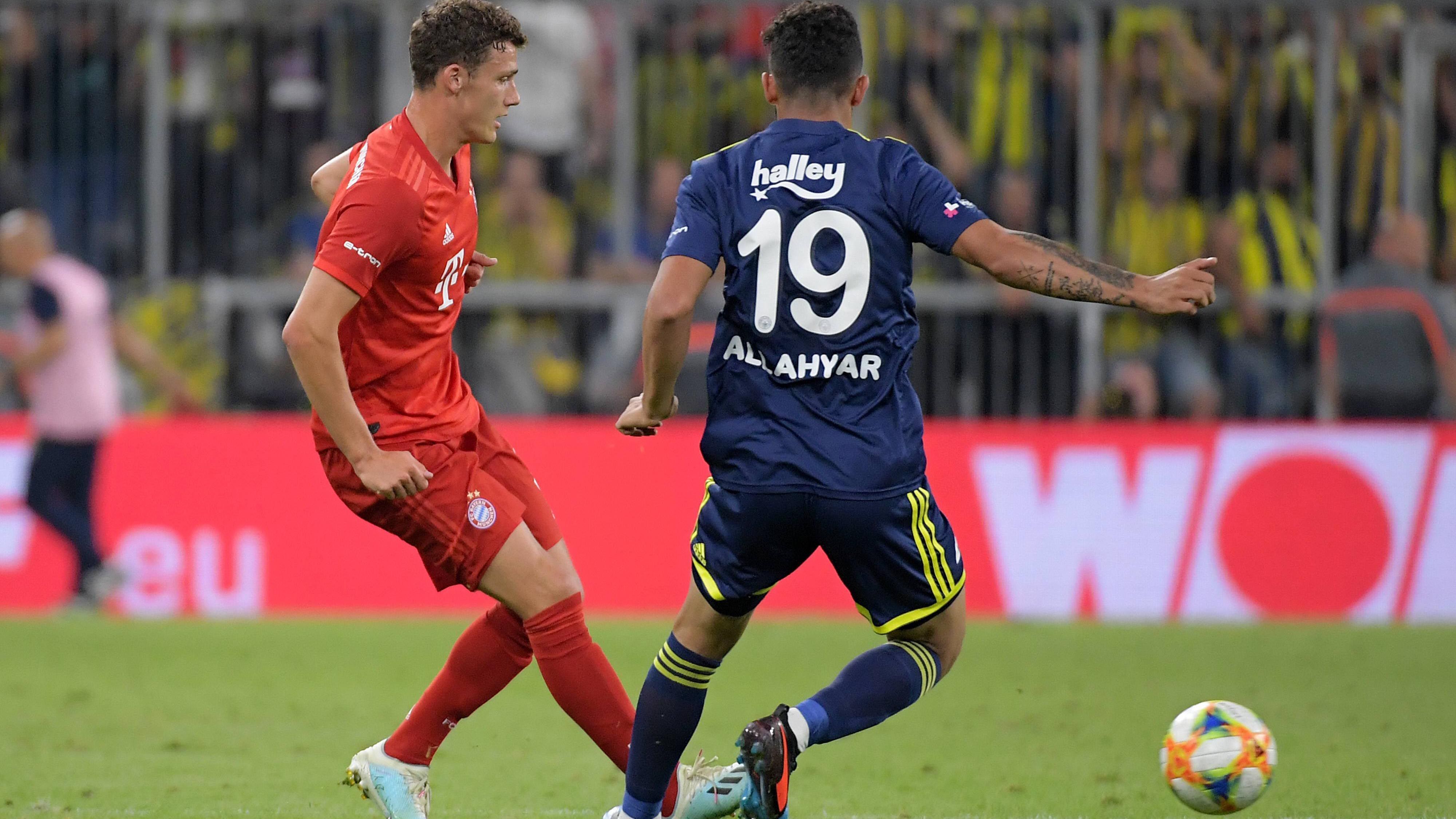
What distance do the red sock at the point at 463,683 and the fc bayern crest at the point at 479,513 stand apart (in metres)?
0.33

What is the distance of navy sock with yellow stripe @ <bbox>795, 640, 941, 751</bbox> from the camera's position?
194 inches

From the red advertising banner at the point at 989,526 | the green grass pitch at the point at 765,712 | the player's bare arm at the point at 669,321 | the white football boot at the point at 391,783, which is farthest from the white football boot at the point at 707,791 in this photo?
the red advertising banner at the point at 989,526

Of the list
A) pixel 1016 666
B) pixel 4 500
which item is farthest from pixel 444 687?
pixel 4 500

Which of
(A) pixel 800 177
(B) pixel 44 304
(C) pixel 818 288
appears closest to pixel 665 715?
(C) pixel 818 288

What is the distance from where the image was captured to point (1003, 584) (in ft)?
36.6

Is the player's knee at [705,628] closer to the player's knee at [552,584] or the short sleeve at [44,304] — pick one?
the player's knee at [552,584]

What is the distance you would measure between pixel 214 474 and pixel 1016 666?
510 centimetres

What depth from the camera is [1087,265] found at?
471 cm

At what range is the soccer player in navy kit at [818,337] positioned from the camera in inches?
186

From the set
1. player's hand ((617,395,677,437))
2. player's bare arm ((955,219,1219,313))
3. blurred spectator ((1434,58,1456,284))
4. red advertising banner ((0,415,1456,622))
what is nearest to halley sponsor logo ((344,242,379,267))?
player's hand ((617,395,677,437))

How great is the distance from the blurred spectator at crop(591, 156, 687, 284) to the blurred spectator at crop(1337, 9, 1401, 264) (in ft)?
14.1

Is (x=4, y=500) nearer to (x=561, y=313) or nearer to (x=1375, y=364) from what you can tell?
(x=561, y=313)

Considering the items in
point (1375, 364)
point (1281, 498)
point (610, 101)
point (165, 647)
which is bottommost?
point (165, 647)

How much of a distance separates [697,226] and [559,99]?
7.89 metres
